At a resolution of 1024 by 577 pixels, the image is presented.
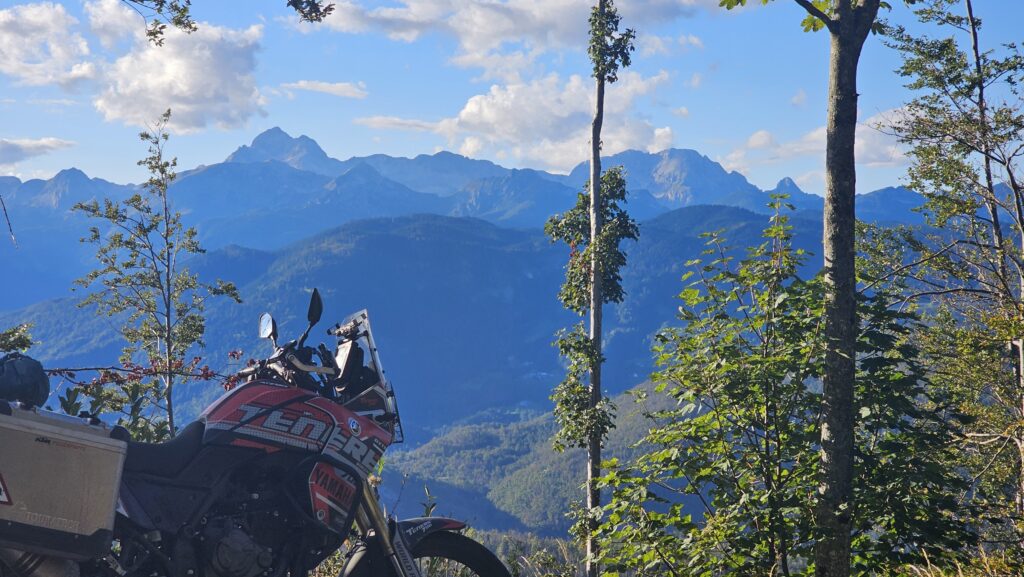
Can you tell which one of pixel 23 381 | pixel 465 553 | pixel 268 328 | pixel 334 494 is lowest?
pixel 465 553

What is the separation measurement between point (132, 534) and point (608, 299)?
1826 cm

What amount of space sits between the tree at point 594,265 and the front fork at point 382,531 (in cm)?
1232

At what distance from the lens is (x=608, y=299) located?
22.5m

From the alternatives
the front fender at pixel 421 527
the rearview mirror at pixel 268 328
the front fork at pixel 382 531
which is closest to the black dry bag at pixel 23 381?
the rearview mirror at pixel 268 328

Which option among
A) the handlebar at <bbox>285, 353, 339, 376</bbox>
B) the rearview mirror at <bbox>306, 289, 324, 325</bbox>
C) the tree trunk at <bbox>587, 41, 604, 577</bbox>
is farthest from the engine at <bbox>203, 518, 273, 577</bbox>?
the tree trunk at <bbox>587, 41, 604, 577</bbox>

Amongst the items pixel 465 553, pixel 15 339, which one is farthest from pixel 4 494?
pixel 15 339

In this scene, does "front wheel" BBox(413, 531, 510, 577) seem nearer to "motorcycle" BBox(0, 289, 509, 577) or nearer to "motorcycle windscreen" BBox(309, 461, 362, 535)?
"motorcycle" BBox(0, 289, 509, 577)

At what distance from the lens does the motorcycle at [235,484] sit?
4.50 m

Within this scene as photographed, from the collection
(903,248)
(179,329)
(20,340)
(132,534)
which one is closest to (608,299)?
(903,248)

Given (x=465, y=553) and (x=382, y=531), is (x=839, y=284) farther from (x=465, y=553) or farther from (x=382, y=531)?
(x=382, y=531)

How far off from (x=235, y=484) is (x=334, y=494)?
584 mm

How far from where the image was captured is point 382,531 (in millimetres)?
5695

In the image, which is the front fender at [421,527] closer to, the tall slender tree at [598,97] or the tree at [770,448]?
the tree at [770,448]

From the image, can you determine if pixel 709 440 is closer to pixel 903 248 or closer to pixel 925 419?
pixel 925 419
